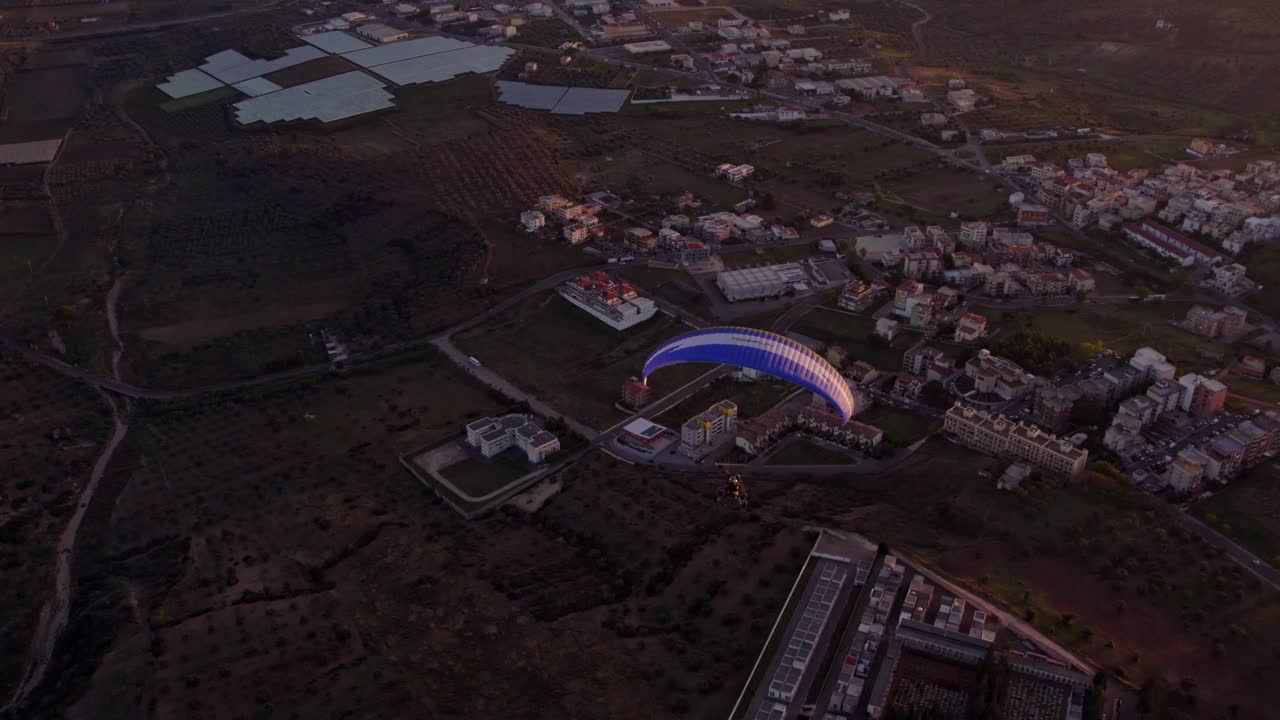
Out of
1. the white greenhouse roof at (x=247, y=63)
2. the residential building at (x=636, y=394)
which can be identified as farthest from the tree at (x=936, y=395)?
the white greenhouse roof at (x=247, y=63)

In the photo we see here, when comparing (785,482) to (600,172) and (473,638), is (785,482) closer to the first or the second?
(473,638)

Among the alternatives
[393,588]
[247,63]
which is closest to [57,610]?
[393,588]

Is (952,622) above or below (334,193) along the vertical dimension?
above

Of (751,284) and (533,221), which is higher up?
(751,284)

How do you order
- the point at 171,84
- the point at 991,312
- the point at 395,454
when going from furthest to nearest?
the point at 171,84, the point at 991,312, the point at 395,454

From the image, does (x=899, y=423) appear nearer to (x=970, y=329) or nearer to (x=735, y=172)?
(x=970, y=329)

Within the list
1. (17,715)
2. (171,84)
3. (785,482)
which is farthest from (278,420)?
(171,84)

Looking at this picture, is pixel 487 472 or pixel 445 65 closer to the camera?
pixel 487 472

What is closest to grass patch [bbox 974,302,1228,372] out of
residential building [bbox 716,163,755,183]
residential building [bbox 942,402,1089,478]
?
residential building [bbox 942,402,1089,478]
